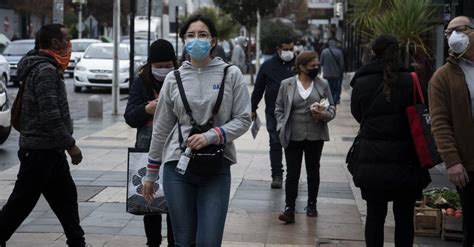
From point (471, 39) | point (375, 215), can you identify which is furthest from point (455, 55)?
point (375, 215)

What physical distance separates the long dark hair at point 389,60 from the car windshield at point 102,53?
2236cm

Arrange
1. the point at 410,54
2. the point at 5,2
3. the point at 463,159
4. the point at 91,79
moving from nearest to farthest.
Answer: the point at 463,159, the point at 410,54, the point at 91,79, the point at 5,2

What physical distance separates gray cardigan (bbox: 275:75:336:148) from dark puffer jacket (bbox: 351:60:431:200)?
2329 millimetres

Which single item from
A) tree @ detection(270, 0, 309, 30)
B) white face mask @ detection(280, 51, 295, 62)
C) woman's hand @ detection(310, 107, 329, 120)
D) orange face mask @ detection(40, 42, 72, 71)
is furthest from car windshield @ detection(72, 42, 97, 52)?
orange face mask @ detection(40, 42, 72, 71)

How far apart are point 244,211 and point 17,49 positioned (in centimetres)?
2397

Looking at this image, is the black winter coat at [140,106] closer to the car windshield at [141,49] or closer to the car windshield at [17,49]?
the car windshield at [141,49]

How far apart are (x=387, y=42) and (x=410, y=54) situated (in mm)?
7863

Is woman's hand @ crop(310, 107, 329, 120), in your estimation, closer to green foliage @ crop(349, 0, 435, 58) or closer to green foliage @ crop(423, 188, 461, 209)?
green foliage @ crop(423, 188, 461, 209)

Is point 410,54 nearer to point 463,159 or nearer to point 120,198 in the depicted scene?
point 120,198

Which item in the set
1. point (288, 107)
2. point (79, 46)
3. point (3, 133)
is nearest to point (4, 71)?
point (79, 46)

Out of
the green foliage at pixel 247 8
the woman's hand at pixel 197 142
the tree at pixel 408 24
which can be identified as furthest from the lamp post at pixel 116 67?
the woman's hand at pixel 197 142

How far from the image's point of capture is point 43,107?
608cm

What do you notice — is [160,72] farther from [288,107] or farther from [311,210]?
[311,210]

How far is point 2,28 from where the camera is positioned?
56250 mm
